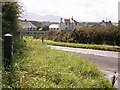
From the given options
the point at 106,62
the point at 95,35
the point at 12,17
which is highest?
the point at 12,17

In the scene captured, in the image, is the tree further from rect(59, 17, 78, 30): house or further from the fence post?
rect(59, 17, 78, 30): house

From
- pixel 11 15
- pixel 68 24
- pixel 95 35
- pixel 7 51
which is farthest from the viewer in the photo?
pixel 68 24

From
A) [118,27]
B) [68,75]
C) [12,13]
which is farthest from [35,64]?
[118,27]

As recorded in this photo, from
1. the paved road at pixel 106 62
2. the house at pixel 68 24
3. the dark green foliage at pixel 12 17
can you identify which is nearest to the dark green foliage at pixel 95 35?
the paved road at pixel 106 62

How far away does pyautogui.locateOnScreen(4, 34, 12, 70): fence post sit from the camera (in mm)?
7750

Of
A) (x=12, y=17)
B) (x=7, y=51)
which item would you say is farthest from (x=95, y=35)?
(x=7, y=51)

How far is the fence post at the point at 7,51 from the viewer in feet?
25.4

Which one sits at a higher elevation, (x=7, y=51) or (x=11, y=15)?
(x=11, y=15)

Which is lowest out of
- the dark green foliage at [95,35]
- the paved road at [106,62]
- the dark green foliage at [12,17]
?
the paved road at [106,62]

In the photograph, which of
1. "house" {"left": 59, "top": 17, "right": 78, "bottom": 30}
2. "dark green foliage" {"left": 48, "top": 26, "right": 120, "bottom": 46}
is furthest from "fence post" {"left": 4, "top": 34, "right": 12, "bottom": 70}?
"house" {"left": 59, "top": 17, "right": 78, "bottom": 30}

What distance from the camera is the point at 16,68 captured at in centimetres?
818

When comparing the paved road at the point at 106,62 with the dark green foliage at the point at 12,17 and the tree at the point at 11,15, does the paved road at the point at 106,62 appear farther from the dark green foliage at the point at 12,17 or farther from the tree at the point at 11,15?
the tree at the point at 11,15

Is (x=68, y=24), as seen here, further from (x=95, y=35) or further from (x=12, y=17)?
(x=12, y=17)

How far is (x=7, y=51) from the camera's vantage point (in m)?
7.80
